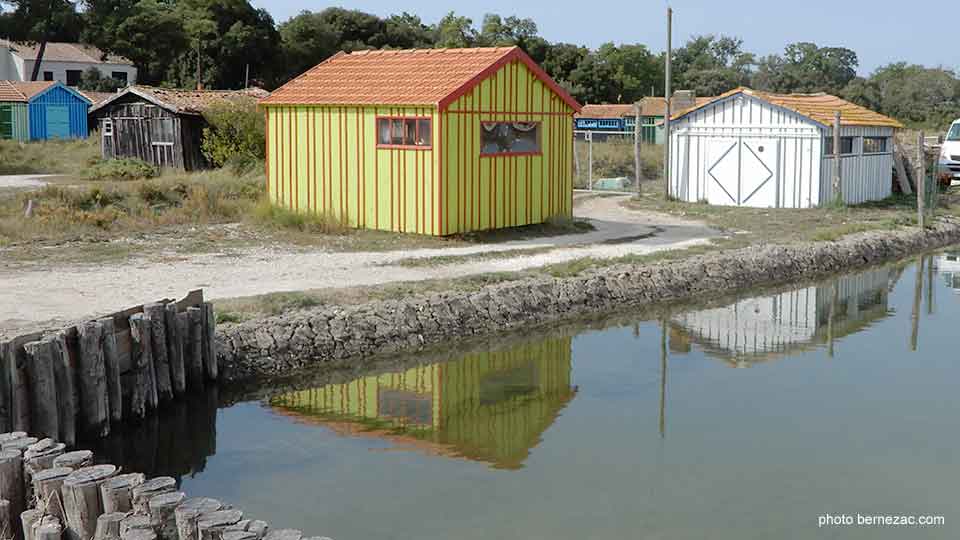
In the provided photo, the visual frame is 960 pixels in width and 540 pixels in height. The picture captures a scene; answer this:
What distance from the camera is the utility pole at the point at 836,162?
27344mm

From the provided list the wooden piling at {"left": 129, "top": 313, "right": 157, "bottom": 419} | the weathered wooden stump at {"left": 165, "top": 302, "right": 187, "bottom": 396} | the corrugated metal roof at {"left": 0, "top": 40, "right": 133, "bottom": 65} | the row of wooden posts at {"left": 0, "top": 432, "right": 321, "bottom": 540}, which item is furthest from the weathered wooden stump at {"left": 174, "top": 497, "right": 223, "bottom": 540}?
the corrugated metal roof at {"left": 0, "top": 40, "right": 133, "bottom": 65}

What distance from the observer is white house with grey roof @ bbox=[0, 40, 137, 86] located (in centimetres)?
6575

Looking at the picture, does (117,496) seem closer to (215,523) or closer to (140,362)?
(215,523)

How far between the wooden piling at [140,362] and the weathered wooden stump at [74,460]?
337 cm

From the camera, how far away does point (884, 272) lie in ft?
74.5

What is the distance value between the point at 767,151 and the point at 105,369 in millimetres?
21172

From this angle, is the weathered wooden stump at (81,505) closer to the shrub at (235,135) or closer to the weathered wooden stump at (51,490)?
the weathered wooden stump at (51,490)

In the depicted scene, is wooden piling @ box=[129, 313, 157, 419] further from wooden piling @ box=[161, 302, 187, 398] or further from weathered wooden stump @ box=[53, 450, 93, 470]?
weathered wooden stump @ box=[53, 450, 93, 470]

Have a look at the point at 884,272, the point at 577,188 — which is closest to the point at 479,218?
the point at 884,272

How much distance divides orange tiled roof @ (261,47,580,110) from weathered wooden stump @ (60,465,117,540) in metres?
13.0

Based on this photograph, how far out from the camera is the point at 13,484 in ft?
25.9

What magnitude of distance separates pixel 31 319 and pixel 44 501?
550cm

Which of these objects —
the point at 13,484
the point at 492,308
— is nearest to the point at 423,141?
the point at 492,308

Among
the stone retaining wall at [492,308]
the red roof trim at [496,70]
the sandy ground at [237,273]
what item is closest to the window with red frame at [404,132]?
the red roof trim at [496,70]
